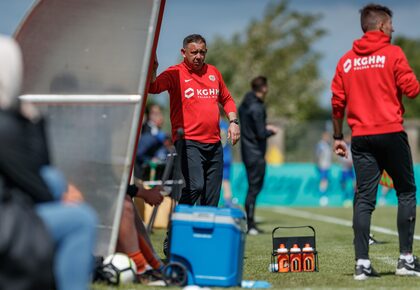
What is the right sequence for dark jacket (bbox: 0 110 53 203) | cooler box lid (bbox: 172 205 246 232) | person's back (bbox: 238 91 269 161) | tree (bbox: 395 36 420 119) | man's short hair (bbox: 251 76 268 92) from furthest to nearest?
tree (bbox: 395 36 420 119) → man's short hair (bbox: 251 76 268 92) → person's back (bbox: 238 91 269 161) → cooler box lid (bbox: 172 205 246 232) → dark jacket (bbox: 0 110 53 203)

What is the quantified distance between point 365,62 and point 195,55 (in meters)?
1.77

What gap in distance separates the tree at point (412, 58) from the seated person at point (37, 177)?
68.9m

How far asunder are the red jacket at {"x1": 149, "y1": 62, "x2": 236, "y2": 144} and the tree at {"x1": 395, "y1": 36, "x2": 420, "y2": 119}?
6496 centimetres

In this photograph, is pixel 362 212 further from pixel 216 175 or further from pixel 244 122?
pixel 244 122

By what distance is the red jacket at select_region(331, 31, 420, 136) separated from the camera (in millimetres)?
7031

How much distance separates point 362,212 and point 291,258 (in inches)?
35.4

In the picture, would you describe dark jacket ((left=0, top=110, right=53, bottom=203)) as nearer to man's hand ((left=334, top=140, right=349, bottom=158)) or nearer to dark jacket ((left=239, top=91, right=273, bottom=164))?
man's hand ((left=334, top=140, right=349, bottom=158))

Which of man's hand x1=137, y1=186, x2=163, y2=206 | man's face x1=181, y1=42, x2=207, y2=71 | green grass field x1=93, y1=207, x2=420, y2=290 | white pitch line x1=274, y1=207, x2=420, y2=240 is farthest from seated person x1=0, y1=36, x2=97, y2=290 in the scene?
white pitch line x1=274, y1=207, x2=420, y2=240

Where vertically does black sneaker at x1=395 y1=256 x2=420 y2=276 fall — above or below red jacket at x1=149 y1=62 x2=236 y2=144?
below

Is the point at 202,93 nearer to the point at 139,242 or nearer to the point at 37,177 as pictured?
the point at 139,242

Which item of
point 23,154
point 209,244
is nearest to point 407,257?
point 209,244

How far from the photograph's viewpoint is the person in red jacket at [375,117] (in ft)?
Result: 23.1

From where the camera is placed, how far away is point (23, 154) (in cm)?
421

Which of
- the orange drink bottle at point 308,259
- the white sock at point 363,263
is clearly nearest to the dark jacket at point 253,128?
the orange drink bottle at point 308,259
